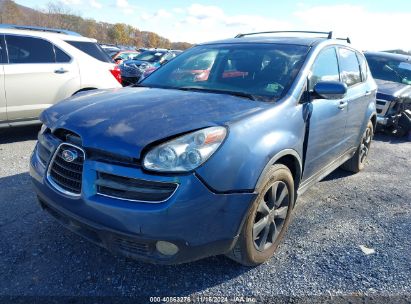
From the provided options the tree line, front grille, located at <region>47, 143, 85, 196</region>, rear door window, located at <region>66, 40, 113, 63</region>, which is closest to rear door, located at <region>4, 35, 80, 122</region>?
rear door window, located at <region>66, 40, 113, 63</region>

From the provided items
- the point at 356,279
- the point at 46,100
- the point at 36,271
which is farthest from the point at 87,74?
the point at 356,279

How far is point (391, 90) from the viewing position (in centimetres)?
777

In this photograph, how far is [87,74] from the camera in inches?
251

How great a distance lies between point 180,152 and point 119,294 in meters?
1.10

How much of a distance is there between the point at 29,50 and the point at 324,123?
4.72 metres

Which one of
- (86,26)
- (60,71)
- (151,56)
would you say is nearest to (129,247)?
(60,71)

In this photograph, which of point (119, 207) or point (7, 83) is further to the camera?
point (7, 83)

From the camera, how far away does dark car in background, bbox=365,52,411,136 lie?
7598 millimetres

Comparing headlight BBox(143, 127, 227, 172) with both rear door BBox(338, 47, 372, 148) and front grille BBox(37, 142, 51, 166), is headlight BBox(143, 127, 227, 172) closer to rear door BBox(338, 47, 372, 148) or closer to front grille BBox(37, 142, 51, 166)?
front grille BBox(37, 142, 51, 166)

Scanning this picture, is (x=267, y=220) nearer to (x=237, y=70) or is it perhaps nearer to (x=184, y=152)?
(x=184, y=152)

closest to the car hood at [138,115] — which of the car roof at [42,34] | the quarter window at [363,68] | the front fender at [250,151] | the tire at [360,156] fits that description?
the front fender at [250,151]

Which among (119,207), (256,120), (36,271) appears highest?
(256,120)

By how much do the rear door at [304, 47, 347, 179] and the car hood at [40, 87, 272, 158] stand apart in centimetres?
71

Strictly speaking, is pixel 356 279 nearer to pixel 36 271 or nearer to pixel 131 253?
pixel 131 253
